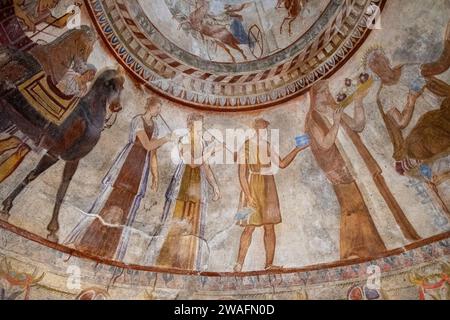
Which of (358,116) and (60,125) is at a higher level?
(358,116)

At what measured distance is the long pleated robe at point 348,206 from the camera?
8.08m

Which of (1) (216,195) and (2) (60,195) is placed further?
(1) (216,195)

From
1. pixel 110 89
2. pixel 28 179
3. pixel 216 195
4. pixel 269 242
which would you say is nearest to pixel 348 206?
pixel 269 242

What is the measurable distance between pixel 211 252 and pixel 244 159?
155 centimetres

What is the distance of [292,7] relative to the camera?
8.90 m

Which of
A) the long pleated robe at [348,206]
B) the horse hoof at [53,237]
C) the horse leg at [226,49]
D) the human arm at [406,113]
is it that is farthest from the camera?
the horse leg at [226,49]

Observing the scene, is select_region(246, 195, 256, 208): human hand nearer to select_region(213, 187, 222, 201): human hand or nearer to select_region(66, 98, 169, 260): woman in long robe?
select_region(213, 187, 222, 201): human hand

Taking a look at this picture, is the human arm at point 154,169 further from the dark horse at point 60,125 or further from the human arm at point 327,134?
the human arm at point 327,134

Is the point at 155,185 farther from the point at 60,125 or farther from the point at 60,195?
the point at 60,125

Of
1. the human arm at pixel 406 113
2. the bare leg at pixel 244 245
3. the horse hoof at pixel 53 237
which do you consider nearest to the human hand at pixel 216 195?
the bare leg at pixel 244 245

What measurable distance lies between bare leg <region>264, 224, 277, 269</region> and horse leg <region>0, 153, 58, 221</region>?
3.29 m

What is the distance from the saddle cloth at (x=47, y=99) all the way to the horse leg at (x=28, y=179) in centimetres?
52

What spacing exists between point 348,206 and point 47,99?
458 cm

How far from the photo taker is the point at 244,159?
29.5ft
